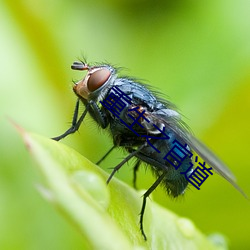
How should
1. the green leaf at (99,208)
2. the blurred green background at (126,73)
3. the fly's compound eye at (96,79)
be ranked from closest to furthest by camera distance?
the green leaf at (99,208) < the fly's compound eye at (96,79) < the blurred green background at (126,73)

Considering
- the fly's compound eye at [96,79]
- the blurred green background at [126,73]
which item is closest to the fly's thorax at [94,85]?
the fly's compound eye at [96,79]

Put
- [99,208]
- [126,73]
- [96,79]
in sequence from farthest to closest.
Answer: [126,73] → [96,79] → [99,208]

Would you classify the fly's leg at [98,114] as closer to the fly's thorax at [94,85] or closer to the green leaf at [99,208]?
the fly's thorax at [94,85]

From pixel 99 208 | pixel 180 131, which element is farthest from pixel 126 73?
pixel 99 208

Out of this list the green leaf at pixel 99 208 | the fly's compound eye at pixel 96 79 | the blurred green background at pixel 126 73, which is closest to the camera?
the green leaf at pixel 99 208

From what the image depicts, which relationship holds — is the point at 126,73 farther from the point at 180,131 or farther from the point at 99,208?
the point at 99,208

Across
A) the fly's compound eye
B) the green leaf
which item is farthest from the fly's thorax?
the green leaf

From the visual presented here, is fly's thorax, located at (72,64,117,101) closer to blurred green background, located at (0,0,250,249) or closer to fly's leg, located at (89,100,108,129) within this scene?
fly's leg, located at (89,100,108,129)

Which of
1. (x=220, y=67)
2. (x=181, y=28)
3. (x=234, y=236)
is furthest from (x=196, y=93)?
(x=234, y=236)
